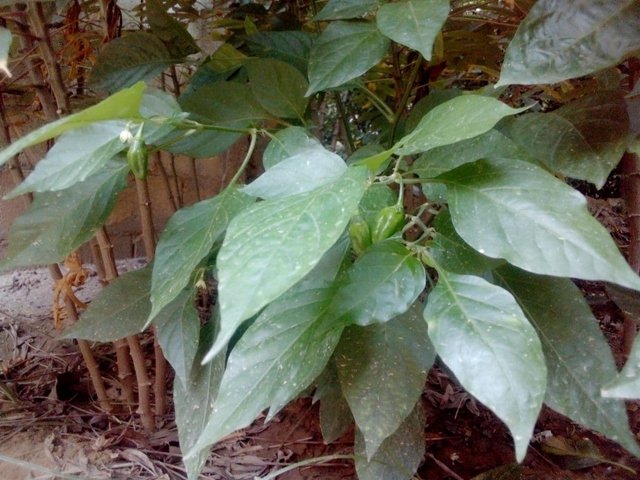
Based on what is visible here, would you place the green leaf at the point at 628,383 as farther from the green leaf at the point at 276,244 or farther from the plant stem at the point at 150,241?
the plant stem at the point at 150,241

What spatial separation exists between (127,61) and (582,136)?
71cm

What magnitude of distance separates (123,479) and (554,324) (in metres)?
0.73

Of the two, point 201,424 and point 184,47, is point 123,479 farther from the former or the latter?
point 184,47

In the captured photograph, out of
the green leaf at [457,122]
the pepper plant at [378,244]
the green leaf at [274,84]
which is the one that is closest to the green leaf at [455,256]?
the pepper plant at [378,244]

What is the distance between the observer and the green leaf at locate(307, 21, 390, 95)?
0.69 meters

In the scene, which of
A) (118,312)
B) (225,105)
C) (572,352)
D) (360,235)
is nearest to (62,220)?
(118,312)

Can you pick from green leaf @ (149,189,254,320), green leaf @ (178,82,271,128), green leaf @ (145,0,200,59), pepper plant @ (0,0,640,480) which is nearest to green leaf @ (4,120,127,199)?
pepper plant @ (0,0,640,480)

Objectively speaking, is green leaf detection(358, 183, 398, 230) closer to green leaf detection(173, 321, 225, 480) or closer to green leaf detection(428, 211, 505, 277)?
green leaf detection(428, 211, 505, 277)

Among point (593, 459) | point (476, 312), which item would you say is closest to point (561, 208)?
point (476, 312)

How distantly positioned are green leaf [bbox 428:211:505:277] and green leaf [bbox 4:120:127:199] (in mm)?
350

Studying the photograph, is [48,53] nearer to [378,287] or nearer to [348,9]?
[348,9]

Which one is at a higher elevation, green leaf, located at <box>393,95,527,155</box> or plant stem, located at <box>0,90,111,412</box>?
green leaf, located at <box>393,95,527,155</box>

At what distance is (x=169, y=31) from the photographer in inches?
36.5

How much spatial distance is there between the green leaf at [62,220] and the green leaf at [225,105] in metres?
0.15
